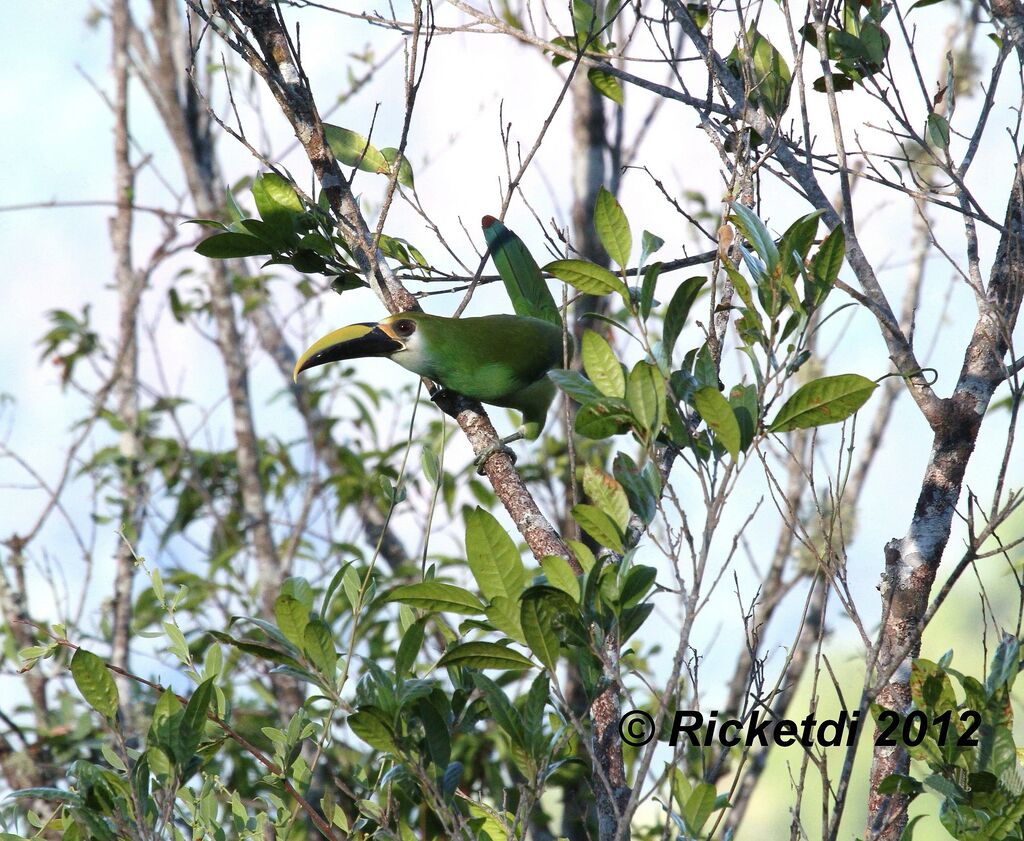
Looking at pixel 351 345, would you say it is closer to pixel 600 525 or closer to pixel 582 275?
pixel 582 275

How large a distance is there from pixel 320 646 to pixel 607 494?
436 millimetres

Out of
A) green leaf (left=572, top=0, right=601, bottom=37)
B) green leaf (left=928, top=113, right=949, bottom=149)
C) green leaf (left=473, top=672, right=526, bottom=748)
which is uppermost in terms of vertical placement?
green leaf (left=572, top=0, right=601, bottom=37)

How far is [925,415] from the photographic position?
179 cm

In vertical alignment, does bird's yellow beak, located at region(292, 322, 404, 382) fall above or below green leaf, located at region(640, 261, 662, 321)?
above

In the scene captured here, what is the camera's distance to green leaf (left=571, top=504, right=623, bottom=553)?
127cm

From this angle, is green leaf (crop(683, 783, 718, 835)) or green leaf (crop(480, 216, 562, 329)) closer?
green leaf (crop(683, 783, 718, 835))

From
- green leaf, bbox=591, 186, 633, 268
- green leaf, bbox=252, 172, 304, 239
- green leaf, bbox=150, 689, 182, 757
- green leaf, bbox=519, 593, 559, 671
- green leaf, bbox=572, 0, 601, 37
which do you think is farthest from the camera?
green leaf, bbox=572, 0, 601, 37

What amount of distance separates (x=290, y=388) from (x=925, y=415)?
3810mm

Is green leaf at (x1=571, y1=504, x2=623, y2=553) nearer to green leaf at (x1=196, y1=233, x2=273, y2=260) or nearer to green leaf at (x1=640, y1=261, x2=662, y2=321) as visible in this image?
green leaf at (x1=640, y1=261, x2=662, y2=321)

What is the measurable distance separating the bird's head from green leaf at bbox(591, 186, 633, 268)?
525mm

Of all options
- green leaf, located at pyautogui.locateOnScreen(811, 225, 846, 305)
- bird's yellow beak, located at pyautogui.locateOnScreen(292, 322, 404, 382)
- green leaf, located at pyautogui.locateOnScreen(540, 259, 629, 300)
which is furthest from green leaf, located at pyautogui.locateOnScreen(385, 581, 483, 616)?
bird's yellow beak, located at pyautogui.locateOnScreen(292, 322, 404, 382)

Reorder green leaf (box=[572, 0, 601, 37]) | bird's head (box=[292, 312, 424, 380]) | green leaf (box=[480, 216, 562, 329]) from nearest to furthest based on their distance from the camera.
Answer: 1. bird's head (box=[292, 312, 424, 380])
2. green leaf (box=[480, 216, 562, 329])
3. green leaf (box=[572, 0, 601, 37])

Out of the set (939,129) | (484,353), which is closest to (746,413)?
(484,353)

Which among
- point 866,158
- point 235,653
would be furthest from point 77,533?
point 866,158
